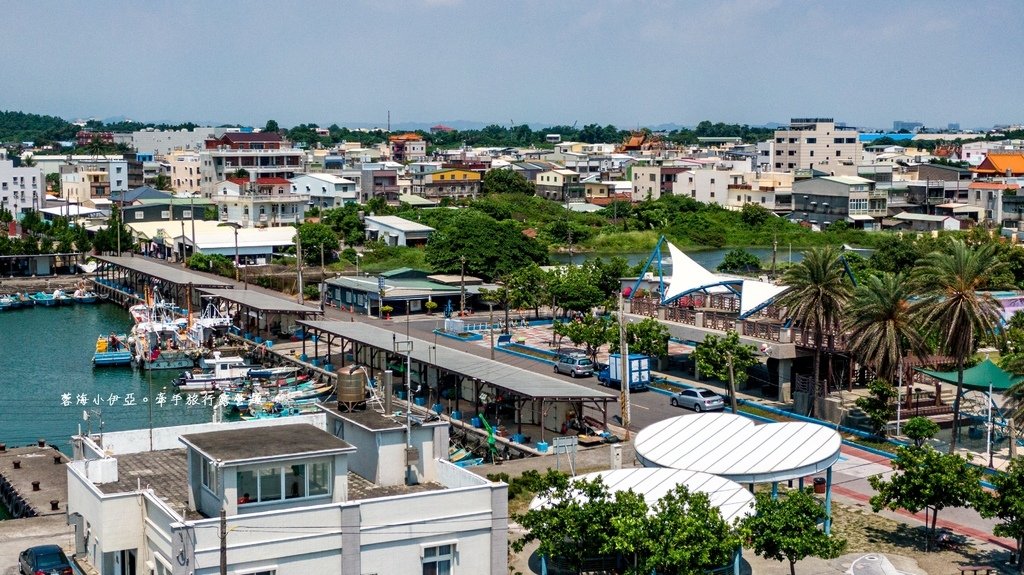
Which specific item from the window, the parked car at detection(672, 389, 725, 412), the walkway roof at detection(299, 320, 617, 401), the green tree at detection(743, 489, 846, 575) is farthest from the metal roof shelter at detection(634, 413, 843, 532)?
the parked car at detection(672, 389, 725, 412)

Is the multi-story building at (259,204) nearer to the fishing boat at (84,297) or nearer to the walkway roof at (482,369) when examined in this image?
the fishing boat at (84,297)

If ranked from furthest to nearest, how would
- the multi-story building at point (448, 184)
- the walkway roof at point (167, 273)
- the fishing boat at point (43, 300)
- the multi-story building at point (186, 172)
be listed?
the multi-story building at point (448, 184) → the multi-story building at point (186, 172) → the fishing boat at point (43, 300) → the walkway roof at point (167, 273)

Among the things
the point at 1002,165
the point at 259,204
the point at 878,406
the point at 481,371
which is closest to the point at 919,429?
the point at 878,406

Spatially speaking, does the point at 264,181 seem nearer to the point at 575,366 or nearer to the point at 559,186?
the point at 559,186

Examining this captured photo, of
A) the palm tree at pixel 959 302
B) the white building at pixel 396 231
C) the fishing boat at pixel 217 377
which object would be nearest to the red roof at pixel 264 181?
the white building at pixel 396 231

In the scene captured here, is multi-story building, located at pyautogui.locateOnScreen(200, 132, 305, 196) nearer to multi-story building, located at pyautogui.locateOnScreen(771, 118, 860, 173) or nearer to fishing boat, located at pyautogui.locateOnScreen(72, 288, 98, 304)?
fishing boat, located at pyautogui.locateOnScreen(72, 288, 98, 304)

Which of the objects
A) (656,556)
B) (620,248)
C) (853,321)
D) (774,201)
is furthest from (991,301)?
(774,201)

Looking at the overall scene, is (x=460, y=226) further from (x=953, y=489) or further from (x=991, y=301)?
(x=953, y=489)
